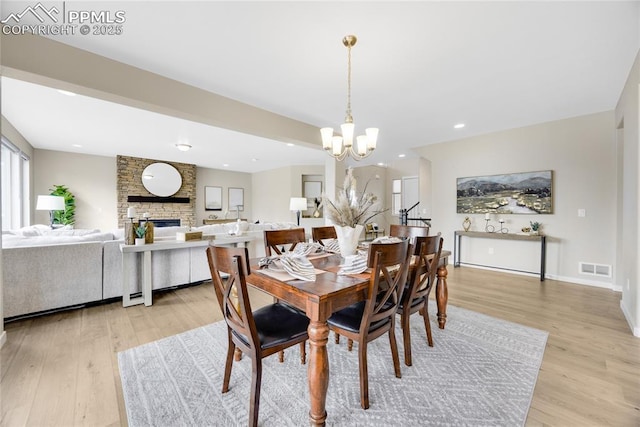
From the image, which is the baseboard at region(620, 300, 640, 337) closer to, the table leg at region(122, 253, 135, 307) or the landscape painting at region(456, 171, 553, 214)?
the landscape painting at region(456, 171, 553, 214)

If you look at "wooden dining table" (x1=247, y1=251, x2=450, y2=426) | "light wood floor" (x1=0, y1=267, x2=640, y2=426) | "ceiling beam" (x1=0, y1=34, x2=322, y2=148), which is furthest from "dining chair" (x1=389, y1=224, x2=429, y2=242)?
"ceiling beam" (x1=0, y1=34, x2=322, y2=148)

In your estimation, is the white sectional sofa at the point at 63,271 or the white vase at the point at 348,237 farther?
the white sectional sofa at the point at 63,271

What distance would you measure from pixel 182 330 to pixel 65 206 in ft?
18.9

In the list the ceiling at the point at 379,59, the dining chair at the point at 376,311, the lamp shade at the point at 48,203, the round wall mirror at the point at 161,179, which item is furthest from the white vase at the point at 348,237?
the round wall mirror at the point at 161,179

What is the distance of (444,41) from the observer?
2146 mm

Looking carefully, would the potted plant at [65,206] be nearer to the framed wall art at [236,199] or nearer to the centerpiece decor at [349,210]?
the framed wall art at [236,199]

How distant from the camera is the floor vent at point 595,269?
147 inches

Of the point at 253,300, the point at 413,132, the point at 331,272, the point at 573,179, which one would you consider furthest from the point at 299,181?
the point at 331,272

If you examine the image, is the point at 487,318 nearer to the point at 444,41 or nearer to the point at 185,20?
the point at 444,41

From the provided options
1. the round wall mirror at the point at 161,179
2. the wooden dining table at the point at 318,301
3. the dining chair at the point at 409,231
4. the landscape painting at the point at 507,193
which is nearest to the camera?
the wooden dining table at the point at 318,301

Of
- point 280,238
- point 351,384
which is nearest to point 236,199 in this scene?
point 280,238

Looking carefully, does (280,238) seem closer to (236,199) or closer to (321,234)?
(321,234)

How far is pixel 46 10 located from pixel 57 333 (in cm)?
263

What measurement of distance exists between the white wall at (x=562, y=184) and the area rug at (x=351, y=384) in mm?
2594
